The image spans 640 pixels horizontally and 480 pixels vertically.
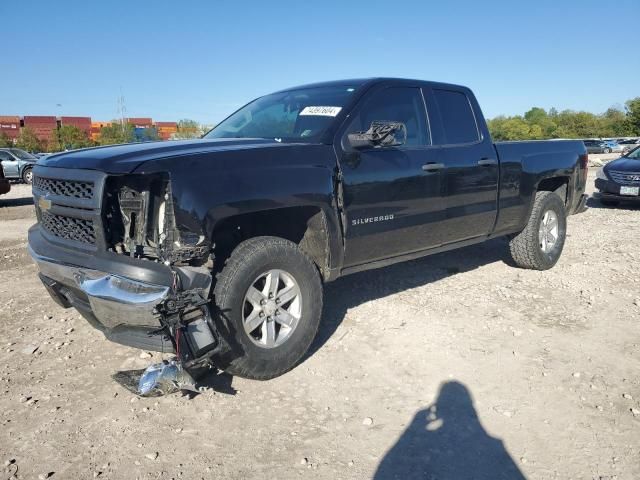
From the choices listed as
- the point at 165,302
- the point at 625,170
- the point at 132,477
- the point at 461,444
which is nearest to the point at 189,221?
the point at 165,302

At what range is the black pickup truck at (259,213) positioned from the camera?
2.87m

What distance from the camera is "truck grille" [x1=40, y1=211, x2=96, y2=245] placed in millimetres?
3098

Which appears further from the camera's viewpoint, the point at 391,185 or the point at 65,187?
the point at 391,185

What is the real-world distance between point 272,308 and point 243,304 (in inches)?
9.6

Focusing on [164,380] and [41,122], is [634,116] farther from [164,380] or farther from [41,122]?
[41,122]

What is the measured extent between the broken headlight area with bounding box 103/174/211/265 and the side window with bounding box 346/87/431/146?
1.61m

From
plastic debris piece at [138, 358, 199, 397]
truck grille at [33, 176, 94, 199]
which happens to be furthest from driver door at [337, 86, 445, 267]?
truck grille at [33, 176, 94, 199]

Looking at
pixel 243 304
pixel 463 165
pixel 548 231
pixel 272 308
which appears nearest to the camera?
pixel 243 304

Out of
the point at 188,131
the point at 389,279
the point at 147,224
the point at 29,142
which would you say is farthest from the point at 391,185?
the point at 29,142

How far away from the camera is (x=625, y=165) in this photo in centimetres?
1108

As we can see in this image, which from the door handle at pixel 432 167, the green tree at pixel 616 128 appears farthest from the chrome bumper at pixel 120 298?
the green tree at pixel 616 128

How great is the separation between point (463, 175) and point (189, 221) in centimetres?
281

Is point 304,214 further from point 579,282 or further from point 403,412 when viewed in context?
point 579,282

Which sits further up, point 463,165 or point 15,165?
point 463,165
